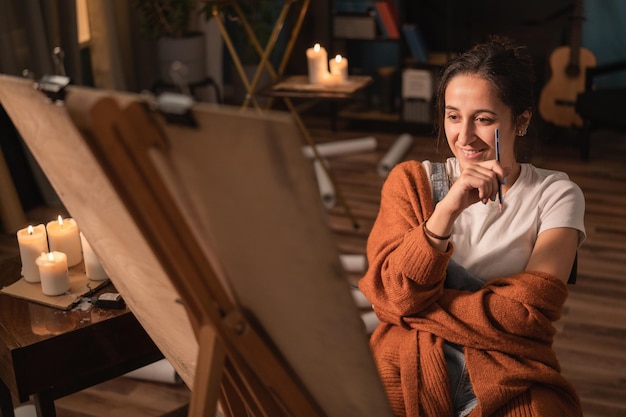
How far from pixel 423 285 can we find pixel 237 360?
2.00 ft

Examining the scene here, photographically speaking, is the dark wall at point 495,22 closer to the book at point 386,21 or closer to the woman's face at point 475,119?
the book at point 386,21

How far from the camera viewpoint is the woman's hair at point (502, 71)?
65.2 inches

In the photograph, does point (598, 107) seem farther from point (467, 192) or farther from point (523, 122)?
point (467, 192)

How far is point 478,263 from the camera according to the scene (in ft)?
5.63

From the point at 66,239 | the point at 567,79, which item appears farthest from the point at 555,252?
the point at 567,79

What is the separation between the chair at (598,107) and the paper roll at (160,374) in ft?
8.26

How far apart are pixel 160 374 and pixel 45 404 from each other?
28.4 inches

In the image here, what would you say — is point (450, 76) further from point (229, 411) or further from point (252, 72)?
point (252, 72)

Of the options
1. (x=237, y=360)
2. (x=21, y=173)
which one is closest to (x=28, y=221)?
(x=21, y=173)

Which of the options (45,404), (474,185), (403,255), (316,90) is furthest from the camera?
(316,90)

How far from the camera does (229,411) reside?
53.9 inches

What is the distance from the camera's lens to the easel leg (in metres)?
1.03

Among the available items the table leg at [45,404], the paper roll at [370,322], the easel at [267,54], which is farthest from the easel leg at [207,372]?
the easel at [267,54]

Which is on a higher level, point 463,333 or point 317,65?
point 317,65
